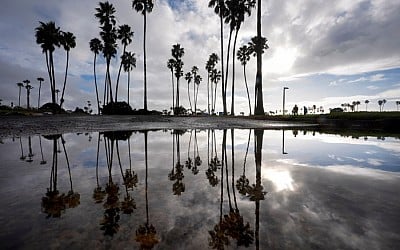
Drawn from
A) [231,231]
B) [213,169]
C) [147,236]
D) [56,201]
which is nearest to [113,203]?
[56,201]

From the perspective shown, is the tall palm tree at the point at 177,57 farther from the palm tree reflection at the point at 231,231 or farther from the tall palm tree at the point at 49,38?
the palm tree reflection at the point at 231,231

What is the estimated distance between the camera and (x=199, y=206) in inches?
102

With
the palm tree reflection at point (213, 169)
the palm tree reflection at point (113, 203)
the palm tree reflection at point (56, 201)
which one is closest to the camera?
the palm tree reflection at point (113, 203)

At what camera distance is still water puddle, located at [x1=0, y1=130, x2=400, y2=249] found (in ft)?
6.06

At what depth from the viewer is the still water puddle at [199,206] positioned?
1.85 metres

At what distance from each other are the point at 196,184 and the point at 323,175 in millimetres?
2239

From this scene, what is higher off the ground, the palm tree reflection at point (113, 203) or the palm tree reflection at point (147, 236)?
the palm tree reflection at point (113, 203)

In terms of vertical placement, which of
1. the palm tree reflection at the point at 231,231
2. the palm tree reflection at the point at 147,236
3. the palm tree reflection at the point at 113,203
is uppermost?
the palm tree reflection at the point at 113,203

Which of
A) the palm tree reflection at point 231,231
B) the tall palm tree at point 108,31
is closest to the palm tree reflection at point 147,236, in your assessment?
the palm tree reflection at point 231,231

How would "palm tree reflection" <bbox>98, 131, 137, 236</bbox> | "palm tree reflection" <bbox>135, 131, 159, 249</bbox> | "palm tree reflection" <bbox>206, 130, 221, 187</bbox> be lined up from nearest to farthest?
"palm tree reflection" <bbox>135, 131, 159, 249</bbox>, "palm tree reflection" <bbox>98, 131, 137, 236</bbox>, "palm tree reflection" <bbox>206, 130, 221, 187</bbox>

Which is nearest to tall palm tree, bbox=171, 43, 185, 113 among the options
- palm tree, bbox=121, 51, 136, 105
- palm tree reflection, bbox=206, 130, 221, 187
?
palm tree, bbox=121, 51, 136, 105

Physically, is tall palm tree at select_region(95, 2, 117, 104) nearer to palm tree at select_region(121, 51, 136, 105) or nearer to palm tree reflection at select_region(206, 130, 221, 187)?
palm tree at select_region(121, 51, 136, 105)

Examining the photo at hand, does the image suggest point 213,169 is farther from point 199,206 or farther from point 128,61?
point 128,61

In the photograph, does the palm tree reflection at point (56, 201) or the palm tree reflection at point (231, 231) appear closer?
the palm tree reflection at point (231, 231)
